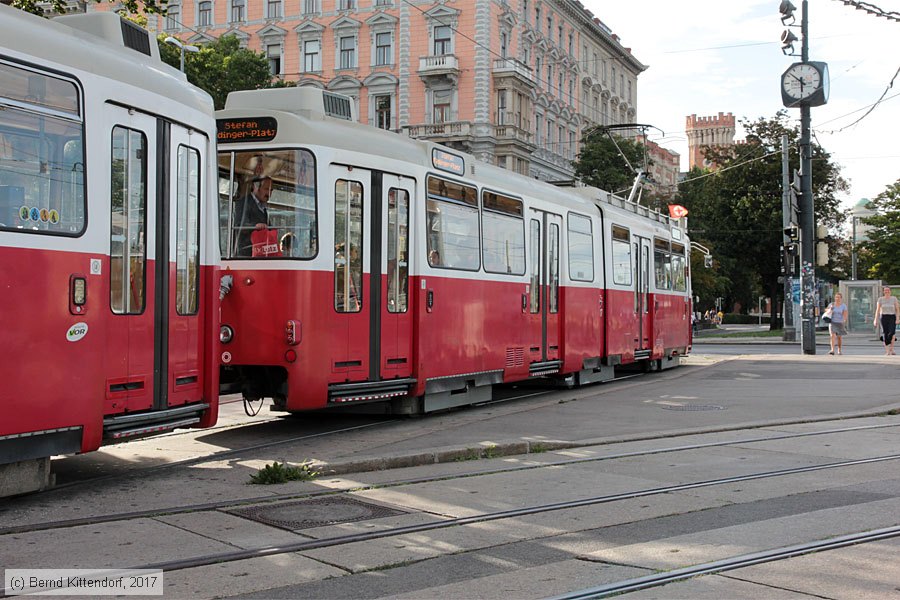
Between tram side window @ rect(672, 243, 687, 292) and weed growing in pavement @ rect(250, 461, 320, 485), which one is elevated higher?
tram side window @ rect(672, 243, 687, 292)

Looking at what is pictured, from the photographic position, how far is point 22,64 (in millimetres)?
6930

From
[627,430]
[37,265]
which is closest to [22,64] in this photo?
[37,265]

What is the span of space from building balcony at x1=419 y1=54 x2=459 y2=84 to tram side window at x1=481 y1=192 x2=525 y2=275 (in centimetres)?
4864

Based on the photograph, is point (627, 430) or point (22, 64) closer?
point (22, 64)

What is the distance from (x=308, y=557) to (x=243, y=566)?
0.42 metres

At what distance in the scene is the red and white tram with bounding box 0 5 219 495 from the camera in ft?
22.6

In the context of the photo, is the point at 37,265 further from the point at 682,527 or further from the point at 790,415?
the point at 790,415

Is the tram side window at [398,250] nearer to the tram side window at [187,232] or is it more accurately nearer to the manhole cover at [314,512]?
the tram side window at [187,232]

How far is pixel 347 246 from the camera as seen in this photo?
11.2 metres

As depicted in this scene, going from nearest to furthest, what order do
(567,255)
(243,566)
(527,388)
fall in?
(243,566), (567,255), (527,388)

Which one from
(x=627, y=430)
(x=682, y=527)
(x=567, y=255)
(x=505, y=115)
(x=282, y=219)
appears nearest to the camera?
(x=682, y=527)

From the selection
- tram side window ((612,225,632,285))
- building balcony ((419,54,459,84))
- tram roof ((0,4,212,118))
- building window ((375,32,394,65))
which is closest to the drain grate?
tram side window ((612,225,632,285))

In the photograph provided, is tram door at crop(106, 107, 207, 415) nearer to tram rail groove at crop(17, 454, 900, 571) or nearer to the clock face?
tram rail groove at crop(17, 454, 900, 571)
